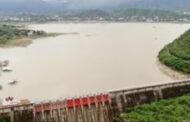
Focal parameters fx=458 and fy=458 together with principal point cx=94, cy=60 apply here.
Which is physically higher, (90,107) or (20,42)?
(20,42)

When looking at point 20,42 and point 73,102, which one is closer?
point 73,102

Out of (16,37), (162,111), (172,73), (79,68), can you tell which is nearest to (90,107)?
(162,111)

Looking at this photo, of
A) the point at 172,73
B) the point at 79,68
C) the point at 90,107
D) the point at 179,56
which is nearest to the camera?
the point at 90,107

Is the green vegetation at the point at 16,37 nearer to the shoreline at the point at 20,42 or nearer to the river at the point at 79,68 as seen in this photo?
the shoreline at the point at 20,42

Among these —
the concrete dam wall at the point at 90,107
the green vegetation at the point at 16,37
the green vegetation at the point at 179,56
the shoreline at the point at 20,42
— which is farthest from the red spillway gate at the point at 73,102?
the green vegetation at the point at 16,37

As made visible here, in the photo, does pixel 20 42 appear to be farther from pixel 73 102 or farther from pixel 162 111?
pixel 162 111

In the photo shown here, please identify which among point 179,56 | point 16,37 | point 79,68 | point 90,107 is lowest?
point 79,68

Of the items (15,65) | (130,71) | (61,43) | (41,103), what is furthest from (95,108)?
(61,43)

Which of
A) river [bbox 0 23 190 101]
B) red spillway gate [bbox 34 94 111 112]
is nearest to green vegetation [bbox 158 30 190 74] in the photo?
river [bbox 0 23 190 101]
